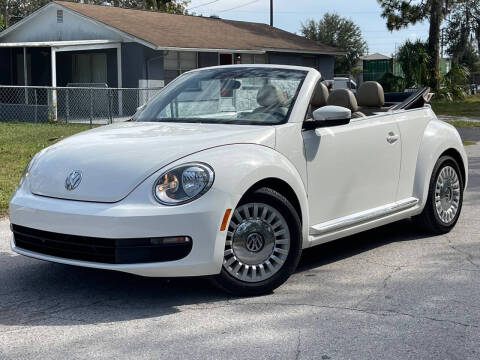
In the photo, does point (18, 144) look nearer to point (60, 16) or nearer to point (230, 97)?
point (230, 97)

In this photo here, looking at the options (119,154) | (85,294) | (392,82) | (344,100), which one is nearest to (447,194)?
(344,100)

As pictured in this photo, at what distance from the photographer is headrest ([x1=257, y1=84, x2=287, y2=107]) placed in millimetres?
5773

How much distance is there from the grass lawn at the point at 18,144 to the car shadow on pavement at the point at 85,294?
Answer: 291cm

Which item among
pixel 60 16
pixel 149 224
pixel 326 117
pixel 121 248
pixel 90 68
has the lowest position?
pixel 121 248

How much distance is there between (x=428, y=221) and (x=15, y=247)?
3769mm

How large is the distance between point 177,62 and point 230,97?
2265 centimetres

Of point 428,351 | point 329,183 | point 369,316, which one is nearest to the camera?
point 428,351

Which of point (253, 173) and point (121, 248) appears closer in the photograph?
point (121, 248)

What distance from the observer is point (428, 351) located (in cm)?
414

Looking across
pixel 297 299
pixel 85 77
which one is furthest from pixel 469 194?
pixel 85 77

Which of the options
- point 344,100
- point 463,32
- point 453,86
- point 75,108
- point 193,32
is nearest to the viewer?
point 344,100

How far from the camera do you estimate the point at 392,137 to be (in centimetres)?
650

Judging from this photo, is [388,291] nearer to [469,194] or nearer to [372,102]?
[372,102]

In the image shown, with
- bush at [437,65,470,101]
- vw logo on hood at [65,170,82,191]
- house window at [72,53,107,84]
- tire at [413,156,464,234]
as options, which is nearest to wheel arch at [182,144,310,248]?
vw logo on hood at [65,170,82,191]
